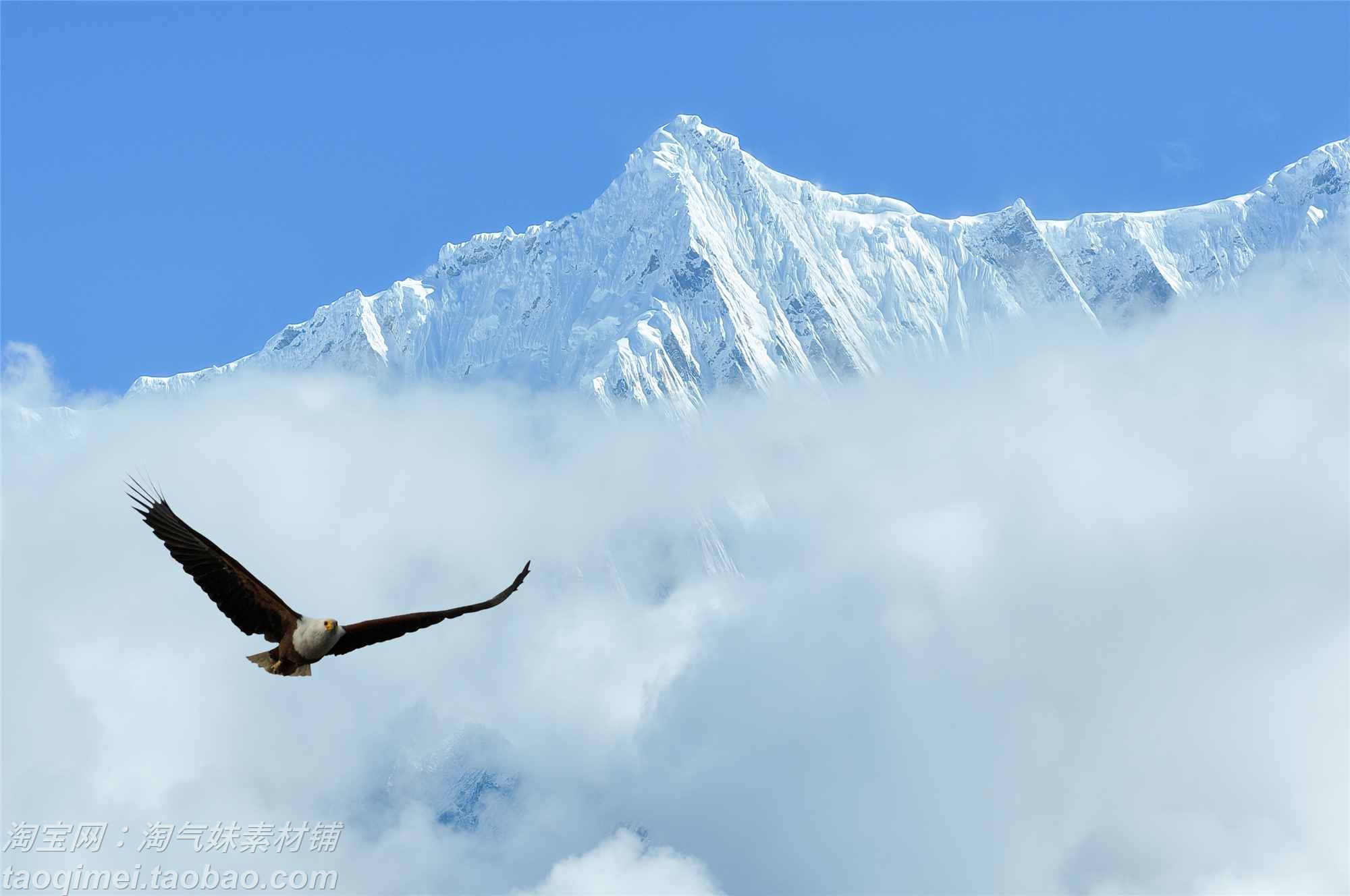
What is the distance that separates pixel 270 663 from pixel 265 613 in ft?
5.02

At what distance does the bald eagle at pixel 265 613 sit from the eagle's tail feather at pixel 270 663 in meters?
0.01

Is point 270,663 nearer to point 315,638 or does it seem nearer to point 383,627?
point 315,638

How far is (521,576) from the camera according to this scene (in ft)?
91.4

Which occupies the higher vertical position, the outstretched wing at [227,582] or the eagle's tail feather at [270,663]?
the outstretched wing at [227,582]

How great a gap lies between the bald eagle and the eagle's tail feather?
0.5 inches

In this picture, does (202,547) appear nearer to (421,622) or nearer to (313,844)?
(421,622)

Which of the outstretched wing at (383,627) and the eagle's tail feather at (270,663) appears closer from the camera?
the eagle's tail feather at (270,663)

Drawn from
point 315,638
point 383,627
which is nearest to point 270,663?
point 315,638

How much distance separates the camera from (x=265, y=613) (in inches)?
1209

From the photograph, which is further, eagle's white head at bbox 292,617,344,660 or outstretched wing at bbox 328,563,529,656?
outstretched wing at bbox 328,563,529,656

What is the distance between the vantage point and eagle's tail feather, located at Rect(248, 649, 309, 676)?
95.5 feet

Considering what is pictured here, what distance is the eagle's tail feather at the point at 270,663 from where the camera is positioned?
2911 cm

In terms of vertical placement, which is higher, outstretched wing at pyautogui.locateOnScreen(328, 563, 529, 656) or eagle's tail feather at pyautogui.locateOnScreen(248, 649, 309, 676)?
Result: outstretched wing at pyautogui.locateOnScreen(328, 563, 529, 656)

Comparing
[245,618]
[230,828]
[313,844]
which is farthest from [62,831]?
[245,618]
